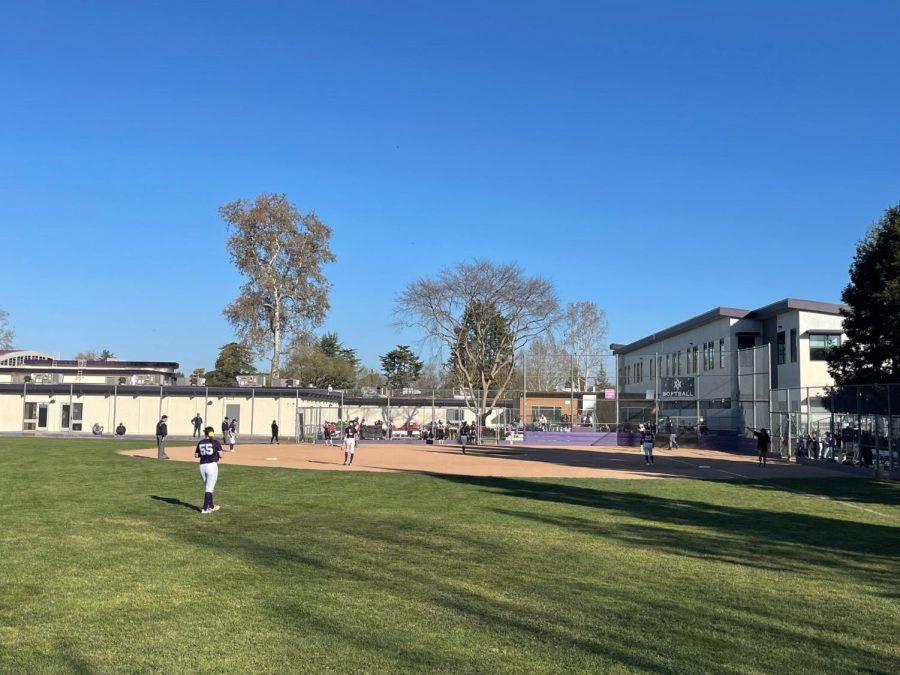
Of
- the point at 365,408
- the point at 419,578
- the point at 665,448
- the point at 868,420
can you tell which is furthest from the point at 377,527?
the point at 365,408

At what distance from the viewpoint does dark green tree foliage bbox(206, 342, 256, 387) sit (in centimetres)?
8475

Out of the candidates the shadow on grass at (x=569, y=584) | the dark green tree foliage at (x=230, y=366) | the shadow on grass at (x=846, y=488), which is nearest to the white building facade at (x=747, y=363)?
the shadow on grass at (x=846, y=488)

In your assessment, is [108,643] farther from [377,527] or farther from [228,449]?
[228,449]

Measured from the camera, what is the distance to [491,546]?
1190 cm

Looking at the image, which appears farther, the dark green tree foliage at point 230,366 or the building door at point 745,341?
the dark green tree foliage at point 230,366

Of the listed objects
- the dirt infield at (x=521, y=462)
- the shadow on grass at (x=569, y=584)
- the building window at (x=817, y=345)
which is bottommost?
the dirt infield at (x=521, y=462)

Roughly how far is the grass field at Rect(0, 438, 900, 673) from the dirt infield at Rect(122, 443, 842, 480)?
9.23 metres

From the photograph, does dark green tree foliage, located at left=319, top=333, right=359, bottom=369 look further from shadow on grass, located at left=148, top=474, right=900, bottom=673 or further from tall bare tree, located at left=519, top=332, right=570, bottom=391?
shadow on grass, located at left=148, top=474, right=900, bottom=673

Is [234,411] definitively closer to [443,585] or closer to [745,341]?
[745,341]

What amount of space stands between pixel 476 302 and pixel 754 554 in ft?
161

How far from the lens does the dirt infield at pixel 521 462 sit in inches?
1086

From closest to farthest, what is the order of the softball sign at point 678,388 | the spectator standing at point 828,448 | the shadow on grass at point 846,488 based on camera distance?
the shadow on grass at point 846,488 → the spectator standing at point 828,448 → the softball sign at point 678,388

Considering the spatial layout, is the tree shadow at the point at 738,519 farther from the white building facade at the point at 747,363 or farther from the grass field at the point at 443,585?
the white building facade at the point at 747,363

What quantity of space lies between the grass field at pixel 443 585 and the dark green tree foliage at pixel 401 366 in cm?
8717
